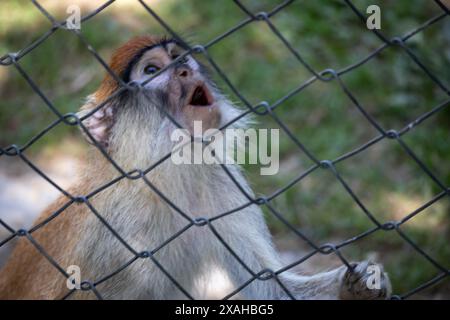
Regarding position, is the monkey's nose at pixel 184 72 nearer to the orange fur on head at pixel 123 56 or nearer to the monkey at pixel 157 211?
the monkey at pixel 157 211

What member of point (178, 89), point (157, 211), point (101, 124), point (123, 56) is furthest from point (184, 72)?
point (157, 211)

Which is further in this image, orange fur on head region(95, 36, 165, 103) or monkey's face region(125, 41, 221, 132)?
orange fur on head region(95, 36, 165, 103)

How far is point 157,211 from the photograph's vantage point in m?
3.92

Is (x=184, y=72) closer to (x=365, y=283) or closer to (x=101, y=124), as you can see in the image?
(x=101, y=124)

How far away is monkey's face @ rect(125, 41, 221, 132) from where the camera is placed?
381 cm

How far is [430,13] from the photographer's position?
257 inches

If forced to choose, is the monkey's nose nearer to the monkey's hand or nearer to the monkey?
the monkey

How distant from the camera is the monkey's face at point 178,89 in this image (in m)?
3.81

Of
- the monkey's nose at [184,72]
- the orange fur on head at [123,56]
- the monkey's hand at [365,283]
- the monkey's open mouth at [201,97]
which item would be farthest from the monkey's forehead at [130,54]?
the monkey's hand at [365,283]

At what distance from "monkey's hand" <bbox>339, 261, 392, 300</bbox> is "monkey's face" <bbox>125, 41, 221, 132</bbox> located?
3.27ft

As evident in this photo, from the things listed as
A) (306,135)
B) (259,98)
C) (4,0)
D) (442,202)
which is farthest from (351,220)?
(4,0)

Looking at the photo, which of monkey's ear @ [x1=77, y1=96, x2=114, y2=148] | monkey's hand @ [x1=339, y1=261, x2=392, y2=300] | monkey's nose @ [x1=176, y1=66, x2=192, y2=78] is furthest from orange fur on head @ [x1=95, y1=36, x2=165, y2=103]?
monkey's hand @ [x1=339, y1=261, x2=392, y2=300]
